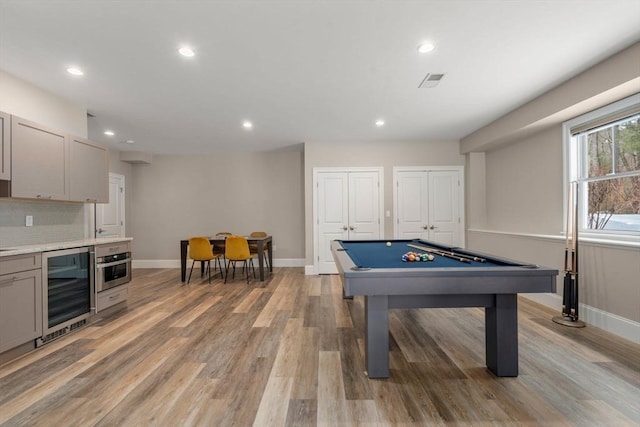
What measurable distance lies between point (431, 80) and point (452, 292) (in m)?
2.40

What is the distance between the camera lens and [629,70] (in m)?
2.56

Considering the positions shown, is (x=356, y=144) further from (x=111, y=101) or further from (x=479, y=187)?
(x=111, y=101)

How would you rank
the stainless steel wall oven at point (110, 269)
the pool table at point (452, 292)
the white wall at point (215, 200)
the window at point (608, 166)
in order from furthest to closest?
the white wall at point (215, 200)
the stainless steel wall oven at point (110, 269)
the window at point (608, 166)
the pool table at point (452, 292)

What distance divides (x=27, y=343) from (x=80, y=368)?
750 mm

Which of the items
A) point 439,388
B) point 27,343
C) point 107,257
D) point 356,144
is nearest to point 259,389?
point 439,388

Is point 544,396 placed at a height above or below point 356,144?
below

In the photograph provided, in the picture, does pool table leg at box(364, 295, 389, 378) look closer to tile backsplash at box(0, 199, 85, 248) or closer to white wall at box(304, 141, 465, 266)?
tile backsplash at box(0, 199, 85, 248)

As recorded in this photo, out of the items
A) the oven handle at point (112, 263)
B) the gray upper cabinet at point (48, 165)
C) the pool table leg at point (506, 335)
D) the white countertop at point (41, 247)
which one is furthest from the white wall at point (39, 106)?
the pool table leg at point (506, 335)

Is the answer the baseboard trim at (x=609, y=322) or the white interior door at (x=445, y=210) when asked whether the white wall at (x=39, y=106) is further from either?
the baseboard trim at (x=609, y=322)

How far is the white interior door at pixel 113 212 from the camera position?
6.03 meters

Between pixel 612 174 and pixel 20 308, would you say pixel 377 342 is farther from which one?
pixel 612 174

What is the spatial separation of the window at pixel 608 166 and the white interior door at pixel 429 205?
86.1 inches

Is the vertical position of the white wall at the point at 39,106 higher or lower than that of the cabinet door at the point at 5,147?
higher

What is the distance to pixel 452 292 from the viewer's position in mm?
1901
